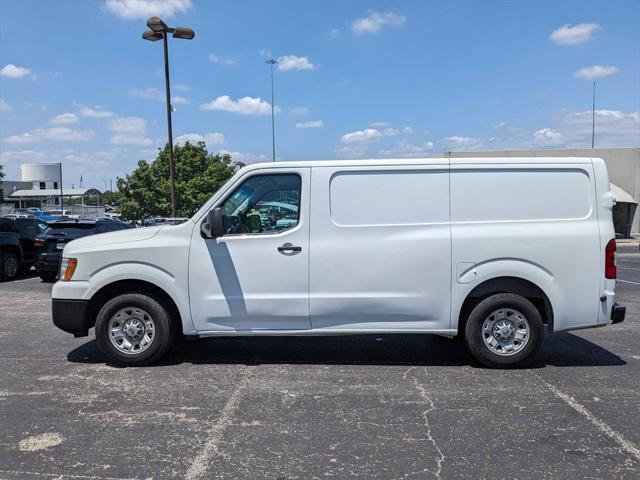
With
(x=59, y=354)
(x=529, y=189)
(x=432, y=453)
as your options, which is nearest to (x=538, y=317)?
(x=529, y=189)

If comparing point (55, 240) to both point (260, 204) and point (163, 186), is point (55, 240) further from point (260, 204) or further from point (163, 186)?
point (163, 186)

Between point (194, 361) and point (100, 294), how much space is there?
121 centimetres

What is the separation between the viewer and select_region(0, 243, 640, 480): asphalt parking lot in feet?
11.9

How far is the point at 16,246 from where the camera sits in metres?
14.0

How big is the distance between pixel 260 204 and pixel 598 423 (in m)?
3.53

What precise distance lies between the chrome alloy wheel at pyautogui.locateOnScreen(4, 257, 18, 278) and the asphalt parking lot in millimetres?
7844

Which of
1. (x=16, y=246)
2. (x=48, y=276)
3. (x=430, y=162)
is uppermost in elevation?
(x=430, y=162)

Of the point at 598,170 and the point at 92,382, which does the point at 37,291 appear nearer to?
the point at 92,382

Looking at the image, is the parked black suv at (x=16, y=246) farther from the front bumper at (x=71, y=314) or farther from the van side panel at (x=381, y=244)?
the van side panel at (x=381, y=244)

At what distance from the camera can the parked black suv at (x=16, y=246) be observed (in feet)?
44.8

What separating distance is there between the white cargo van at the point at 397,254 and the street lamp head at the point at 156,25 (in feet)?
35.9

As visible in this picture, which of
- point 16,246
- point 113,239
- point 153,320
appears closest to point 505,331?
point 153,320

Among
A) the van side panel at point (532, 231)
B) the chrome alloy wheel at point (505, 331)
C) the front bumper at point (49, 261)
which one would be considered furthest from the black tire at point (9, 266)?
the chrome alloy wheel at point (505, 331)

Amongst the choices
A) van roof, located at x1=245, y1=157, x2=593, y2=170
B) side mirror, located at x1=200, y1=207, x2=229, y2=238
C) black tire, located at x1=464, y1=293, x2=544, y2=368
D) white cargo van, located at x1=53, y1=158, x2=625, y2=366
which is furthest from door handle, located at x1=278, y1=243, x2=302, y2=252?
black tire, located at x1=464, y1=293, x2=544, y2=368
